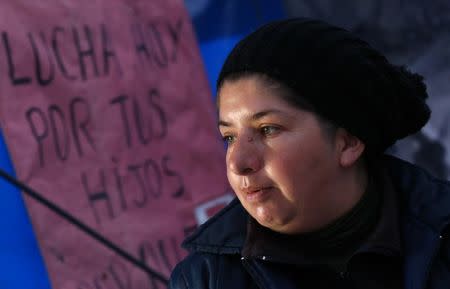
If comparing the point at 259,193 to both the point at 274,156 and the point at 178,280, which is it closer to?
the point at 274,156

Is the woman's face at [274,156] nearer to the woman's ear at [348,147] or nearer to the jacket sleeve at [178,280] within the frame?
the woman's ear at [348,147]

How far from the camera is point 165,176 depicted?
2.56m

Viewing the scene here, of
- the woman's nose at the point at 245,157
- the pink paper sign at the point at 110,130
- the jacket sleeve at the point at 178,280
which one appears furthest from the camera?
the pink paper sign at the point at 110,130

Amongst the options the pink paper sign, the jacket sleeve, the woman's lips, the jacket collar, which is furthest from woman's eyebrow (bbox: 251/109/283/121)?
the pink paper sign

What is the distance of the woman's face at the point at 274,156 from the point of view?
1.46m

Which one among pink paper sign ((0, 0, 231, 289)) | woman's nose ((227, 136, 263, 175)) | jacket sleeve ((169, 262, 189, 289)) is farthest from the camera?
pink paper sign ((0, 0, 231, 289))

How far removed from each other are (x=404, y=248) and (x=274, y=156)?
358mm

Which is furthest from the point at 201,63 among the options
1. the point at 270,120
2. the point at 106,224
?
the point at 270,120

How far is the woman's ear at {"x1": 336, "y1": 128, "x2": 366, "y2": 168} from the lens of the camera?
1550 mm

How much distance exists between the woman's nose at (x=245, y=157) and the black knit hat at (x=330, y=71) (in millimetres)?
141

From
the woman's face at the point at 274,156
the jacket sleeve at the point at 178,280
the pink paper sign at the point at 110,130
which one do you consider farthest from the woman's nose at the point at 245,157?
the pink paper sign at the point at 110,130

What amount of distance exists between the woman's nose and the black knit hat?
0.46ft

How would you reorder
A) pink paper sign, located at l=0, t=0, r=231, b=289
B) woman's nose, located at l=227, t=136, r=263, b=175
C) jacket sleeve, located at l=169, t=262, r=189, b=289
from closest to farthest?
woman's nose, located at l=227, t=136, r=263, b=175 → jacket sleeve, located at l=169, t=262, r=189, b=289 → pink paper sign, located at l=0, t=0, r=231, b=289

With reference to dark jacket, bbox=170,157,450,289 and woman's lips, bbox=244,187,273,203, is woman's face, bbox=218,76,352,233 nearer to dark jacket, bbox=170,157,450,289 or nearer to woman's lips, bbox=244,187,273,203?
woman's lips, bbox=244,187,273,203
